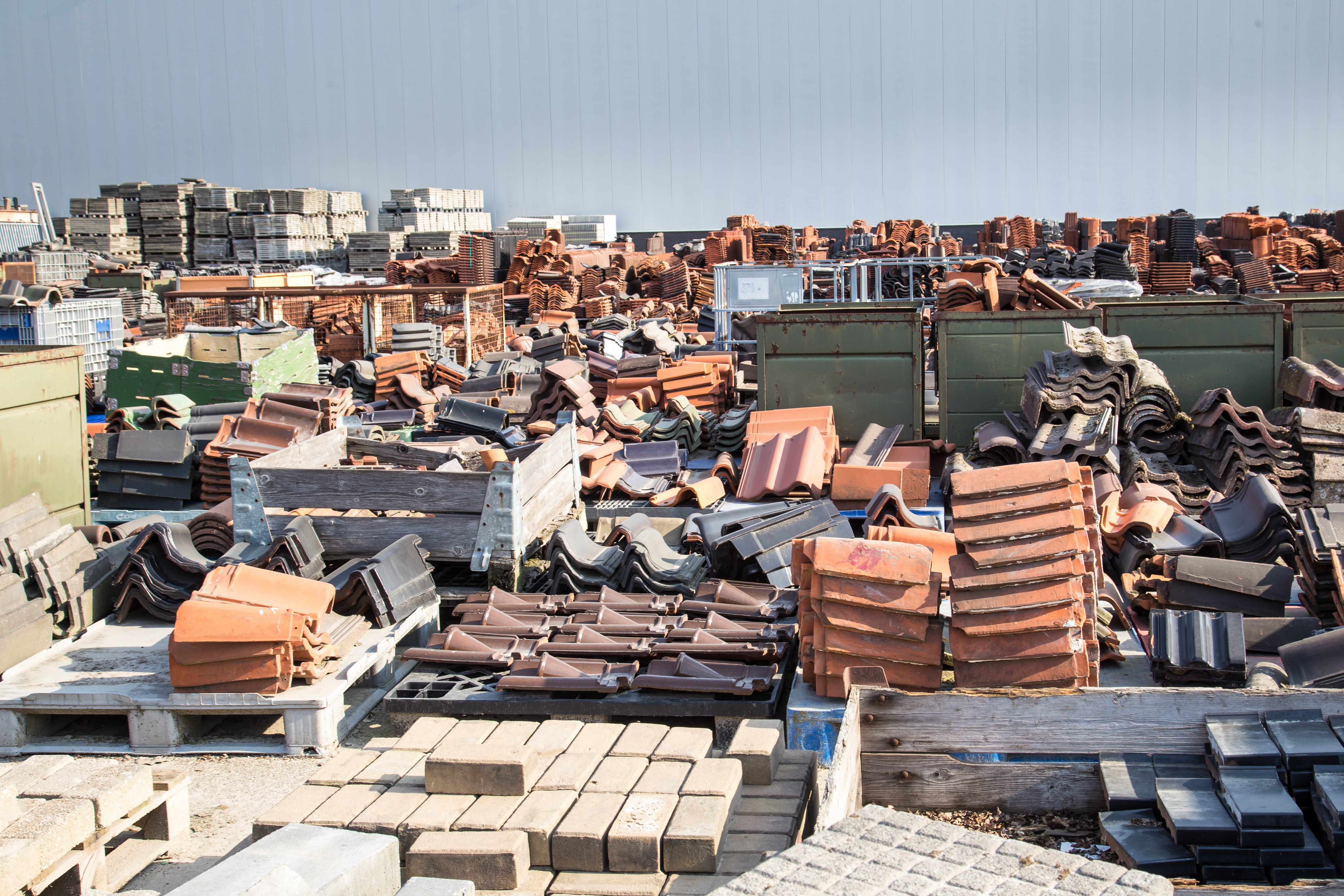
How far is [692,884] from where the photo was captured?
3473mm

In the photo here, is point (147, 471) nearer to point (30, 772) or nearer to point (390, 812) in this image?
point (30, 772)

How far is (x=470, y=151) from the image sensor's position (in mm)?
37562

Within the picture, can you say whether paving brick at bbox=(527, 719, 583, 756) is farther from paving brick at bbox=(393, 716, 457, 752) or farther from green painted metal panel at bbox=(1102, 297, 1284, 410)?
green painted metal panel at bbox=(1102, 297, 1284, 410)

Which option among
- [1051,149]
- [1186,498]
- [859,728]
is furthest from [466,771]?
[1051,149]

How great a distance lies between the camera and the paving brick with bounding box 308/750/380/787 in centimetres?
412

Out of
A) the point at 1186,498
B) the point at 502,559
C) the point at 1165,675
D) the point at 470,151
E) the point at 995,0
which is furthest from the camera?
the point at 470,151

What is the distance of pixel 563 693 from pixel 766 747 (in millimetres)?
1700

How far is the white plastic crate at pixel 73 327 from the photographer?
35.4 ft

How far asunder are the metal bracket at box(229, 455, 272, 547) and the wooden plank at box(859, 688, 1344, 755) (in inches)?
167

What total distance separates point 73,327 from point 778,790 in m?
10.1

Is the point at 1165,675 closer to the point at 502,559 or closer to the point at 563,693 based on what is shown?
the point at 563,693

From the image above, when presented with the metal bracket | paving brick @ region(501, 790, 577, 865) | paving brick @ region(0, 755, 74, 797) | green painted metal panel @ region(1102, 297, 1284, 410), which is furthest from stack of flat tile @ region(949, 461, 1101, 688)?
green painted metal panel @ region(1102, 297, 1284, 410)

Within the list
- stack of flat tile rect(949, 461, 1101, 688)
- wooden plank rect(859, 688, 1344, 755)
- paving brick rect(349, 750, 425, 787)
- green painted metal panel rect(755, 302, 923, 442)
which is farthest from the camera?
green painted metal panel rect(755, 302, 923, 442)

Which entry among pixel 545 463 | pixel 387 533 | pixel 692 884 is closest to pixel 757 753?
pixel 692 884
